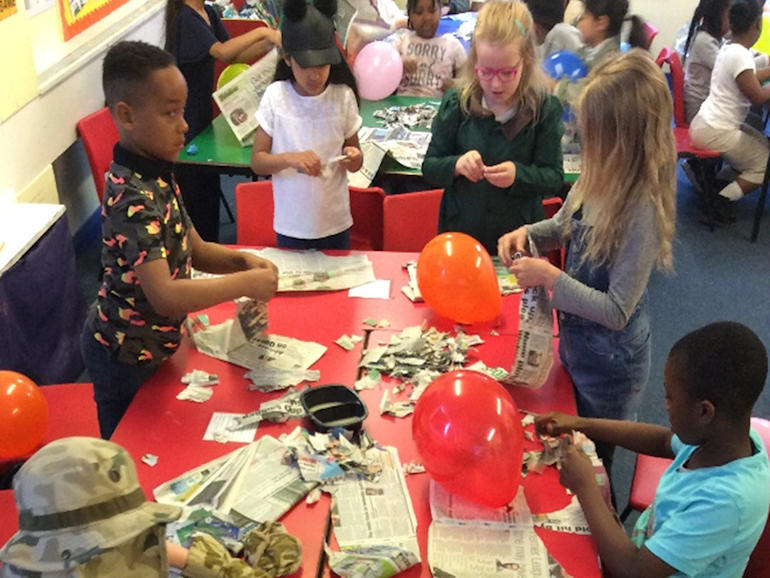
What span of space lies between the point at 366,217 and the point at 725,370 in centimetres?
191

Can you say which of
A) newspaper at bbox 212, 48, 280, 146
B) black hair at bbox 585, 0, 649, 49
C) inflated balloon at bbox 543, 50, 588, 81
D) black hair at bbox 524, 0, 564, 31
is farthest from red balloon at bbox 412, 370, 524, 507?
black hair at bbox 524, 0, 564, 31

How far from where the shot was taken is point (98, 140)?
12.1 ft

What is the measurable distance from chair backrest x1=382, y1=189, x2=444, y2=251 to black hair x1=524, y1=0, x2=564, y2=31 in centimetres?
221

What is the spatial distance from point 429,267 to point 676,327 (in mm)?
2149

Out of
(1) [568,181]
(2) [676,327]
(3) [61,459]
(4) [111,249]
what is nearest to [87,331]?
(4) [111,249]

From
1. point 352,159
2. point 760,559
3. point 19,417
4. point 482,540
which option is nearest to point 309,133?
point 352,159

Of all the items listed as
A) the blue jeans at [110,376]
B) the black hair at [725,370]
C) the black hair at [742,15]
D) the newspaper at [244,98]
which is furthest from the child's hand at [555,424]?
the black hair at [742,15]

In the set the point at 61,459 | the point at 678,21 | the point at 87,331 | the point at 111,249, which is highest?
the point at 61,459

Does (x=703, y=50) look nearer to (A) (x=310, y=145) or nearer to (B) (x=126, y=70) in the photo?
(A) (x=310, y=145)

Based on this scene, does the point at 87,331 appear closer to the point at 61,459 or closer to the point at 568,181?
the point at 61,459

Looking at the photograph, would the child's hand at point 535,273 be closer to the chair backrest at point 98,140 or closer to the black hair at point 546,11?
the chair backrest at point 98,140

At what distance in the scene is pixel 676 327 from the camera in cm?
390

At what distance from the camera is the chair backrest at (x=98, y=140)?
3.58 meters

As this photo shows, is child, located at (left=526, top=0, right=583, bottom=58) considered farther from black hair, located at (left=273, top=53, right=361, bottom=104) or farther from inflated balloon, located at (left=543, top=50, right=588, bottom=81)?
black hair, located at (left=273, top=53, right=361, bottom=104)
